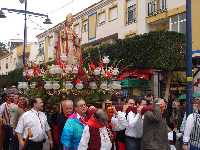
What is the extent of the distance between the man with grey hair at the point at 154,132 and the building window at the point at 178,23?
16.4m

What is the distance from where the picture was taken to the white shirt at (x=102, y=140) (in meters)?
7.29

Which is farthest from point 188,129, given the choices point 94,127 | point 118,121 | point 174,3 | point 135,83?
point 174,3

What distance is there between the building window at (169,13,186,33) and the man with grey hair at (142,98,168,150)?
53.8 feet

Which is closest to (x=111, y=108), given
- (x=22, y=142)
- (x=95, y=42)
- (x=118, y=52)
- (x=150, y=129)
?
(x=150, y=129)

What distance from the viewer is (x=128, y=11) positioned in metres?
30.9

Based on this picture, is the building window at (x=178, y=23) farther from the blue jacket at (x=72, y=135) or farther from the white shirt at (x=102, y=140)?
the white shirt at (x=102, y=140)

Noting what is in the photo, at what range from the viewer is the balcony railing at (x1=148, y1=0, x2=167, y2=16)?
88.0ft

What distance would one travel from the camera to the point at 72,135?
25.9 ft

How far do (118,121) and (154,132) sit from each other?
0.98 m

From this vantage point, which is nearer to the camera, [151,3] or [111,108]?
[111,108]

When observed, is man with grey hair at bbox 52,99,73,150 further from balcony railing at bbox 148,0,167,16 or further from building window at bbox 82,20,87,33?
building window at bbox 82,20,87,33

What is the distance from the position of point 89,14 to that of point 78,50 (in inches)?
947

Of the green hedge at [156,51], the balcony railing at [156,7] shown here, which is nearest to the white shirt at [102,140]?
the green hedge at [156,51]

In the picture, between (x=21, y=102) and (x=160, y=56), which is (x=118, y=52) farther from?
(x=21, y=102)
